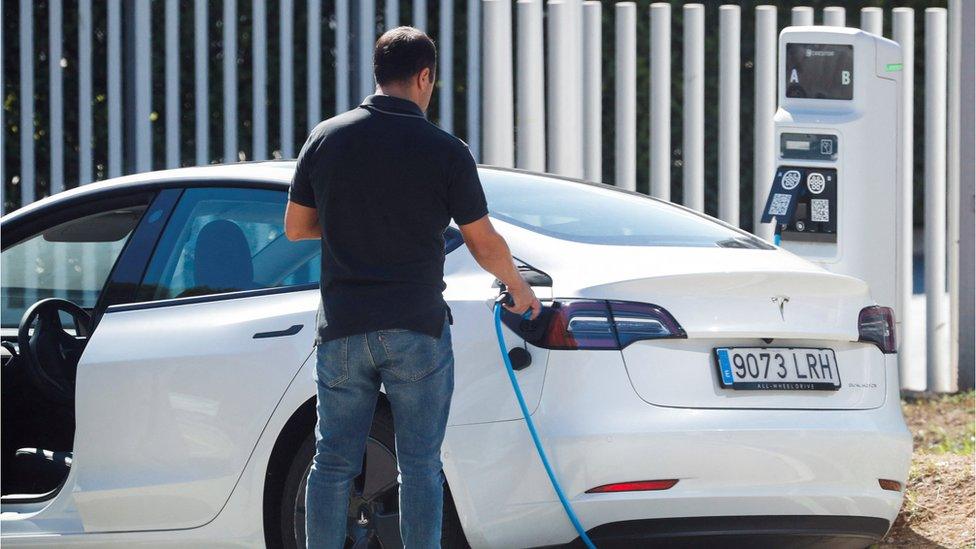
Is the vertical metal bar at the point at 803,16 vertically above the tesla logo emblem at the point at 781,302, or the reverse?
the vertical metal bar at the point at 803,16

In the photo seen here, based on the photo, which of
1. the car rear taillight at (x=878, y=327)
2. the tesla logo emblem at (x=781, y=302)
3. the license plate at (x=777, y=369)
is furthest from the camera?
the car rear taillight at (x=878, y=327)

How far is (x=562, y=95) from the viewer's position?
7961 mm

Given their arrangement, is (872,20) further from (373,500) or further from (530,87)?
(373,500)

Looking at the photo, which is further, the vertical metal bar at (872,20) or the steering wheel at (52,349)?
the vertical metal bar at (872,20)

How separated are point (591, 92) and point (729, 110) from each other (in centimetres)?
78

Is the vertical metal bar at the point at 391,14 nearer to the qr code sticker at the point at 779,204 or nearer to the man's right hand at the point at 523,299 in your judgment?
the qr code sticker at the point at 779,204

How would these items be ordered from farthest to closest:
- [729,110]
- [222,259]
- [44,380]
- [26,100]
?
[729,110] → [26,100] → [44,380] → [222,259]

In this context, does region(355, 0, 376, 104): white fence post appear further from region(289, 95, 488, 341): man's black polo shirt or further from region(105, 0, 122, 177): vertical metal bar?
region(289, 95, 488, 341): man's black polo shirt

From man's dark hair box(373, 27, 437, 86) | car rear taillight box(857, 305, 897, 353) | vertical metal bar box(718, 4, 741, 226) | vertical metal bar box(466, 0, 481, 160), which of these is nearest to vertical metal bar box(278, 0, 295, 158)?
vertical metal bar box(466, 0, 481, 160)

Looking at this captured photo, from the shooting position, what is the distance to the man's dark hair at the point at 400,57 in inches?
138

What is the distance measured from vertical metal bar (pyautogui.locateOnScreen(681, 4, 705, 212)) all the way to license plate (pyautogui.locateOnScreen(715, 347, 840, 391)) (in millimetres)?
4052

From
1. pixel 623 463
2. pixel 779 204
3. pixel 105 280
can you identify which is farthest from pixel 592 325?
pixel 779 204

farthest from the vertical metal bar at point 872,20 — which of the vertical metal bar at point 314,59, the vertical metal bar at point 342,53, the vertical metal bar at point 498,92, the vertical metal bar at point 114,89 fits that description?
the vertical metal bar at point 114,89

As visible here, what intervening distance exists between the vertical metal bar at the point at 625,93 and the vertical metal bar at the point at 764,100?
685mm
